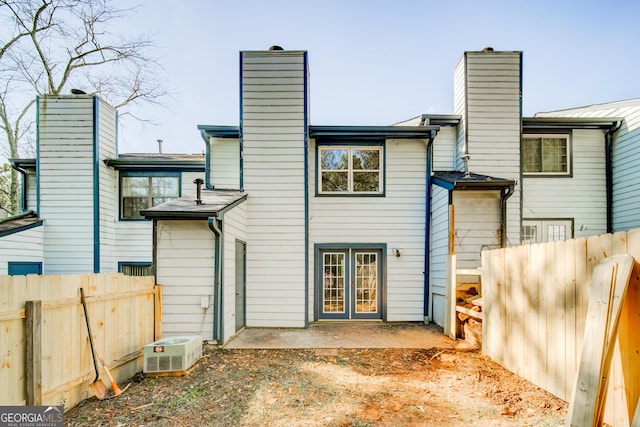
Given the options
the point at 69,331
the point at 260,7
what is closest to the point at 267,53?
the point at 260,7

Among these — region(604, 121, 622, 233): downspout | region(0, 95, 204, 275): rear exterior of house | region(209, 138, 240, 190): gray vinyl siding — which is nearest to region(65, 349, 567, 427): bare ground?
region(209, 138, 240, 190): gray vinyl siding

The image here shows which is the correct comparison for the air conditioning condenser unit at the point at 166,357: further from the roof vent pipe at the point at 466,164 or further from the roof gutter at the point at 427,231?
the roof vent pipe at the point at 466,164

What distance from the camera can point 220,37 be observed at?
991 cm

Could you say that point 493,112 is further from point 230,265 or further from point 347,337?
point 230,265

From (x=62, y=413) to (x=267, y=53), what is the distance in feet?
25.4

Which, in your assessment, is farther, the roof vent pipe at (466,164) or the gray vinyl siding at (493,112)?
the gray vinyl siding at (493,112)

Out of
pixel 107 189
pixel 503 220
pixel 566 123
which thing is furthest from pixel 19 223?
pixel 566 123

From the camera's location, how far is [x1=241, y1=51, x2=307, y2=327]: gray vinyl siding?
7.79 meters

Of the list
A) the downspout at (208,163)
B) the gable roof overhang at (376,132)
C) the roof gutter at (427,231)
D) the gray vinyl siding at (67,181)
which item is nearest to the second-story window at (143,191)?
the gray vinyl siding at (67,181)

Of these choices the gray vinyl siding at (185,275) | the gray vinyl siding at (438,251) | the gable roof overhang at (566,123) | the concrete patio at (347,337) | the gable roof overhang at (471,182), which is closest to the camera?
the gray vinyl siding at (185,275)

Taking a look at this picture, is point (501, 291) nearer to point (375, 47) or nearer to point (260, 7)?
point (375, 47)

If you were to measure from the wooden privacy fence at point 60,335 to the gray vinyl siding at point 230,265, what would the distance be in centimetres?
167

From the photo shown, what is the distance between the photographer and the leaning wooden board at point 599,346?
2652 millimetres

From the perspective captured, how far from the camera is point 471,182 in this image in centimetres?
730
